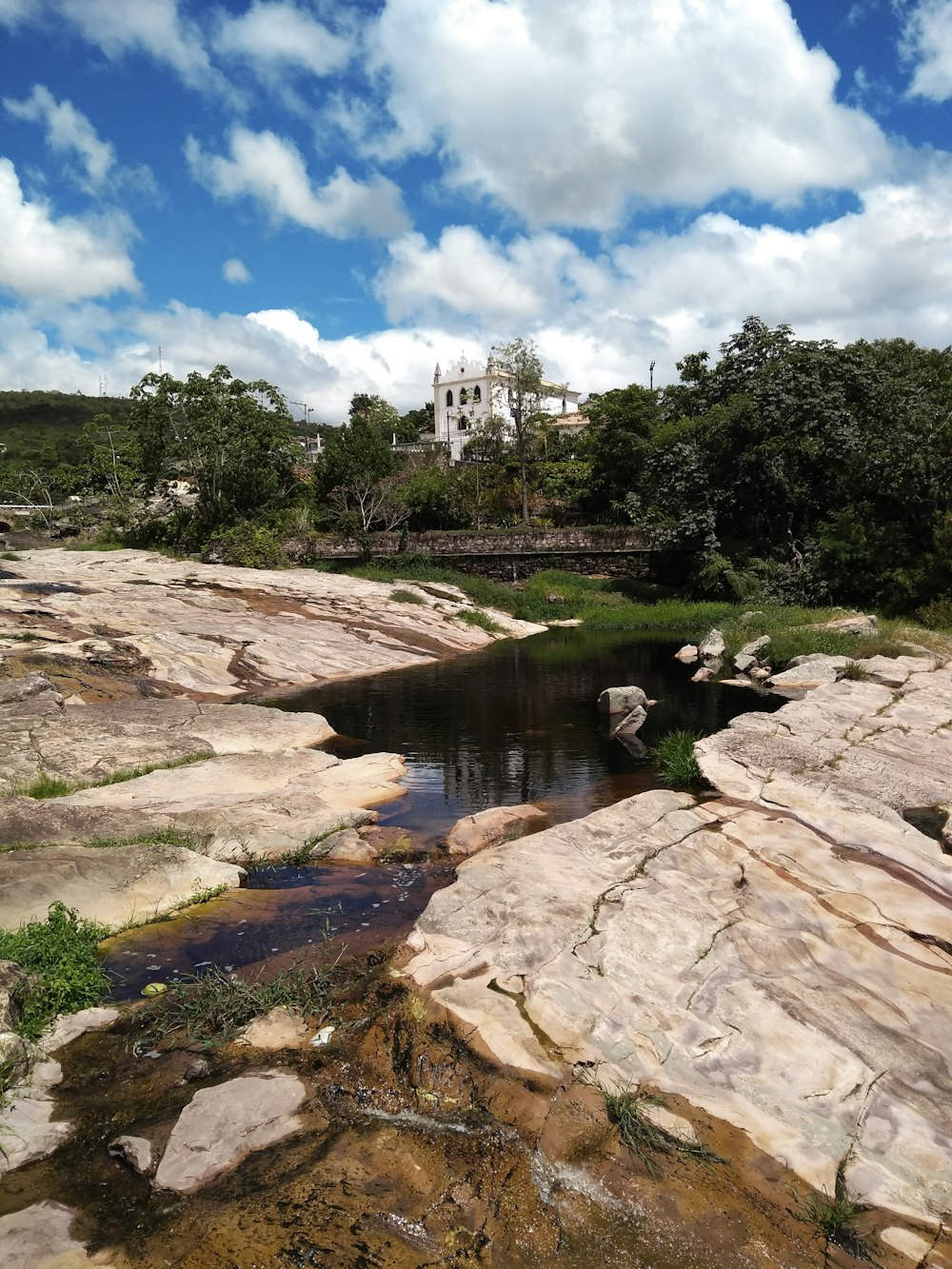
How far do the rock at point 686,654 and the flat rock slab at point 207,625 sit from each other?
923cm

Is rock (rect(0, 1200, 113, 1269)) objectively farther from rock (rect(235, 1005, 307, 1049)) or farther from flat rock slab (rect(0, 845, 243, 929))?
flat rock slab (rect(0, 845, 243, 929))

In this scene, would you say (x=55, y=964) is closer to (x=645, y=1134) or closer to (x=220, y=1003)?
(x=220, y=1003)

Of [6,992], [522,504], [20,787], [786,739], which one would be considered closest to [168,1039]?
[6,992]

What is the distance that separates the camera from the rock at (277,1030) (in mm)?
7043

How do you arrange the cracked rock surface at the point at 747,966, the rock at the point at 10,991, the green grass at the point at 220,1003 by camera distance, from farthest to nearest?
→ the green grass at the point at 220,1003
the rock at the point at 10,991
the cracked rock surface at the point at 747,966

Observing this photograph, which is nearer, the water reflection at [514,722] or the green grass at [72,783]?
the green grass at [72,783]

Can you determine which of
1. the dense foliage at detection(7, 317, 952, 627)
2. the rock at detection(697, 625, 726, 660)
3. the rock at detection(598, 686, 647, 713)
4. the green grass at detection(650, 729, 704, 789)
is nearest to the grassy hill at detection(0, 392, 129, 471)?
the dense foliage at detection(7, 317, 952, 627)

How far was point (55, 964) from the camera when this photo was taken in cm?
786

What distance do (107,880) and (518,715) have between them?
14025mm

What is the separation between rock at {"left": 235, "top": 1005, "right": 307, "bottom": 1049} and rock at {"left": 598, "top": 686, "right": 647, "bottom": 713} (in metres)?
15.3

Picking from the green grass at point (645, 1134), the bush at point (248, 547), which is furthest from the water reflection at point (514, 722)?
the bush at point (248, 547)

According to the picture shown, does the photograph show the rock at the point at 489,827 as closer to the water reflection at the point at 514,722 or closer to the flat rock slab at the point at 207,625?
the water reflection at the point at 514,722

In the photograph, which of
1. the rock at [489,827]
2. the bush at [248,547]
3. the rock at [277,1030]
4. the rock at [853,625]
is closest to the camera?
the rock at [277,1030]

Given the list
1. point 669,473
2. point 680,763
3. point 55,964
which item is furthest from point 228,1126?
point 669,473
